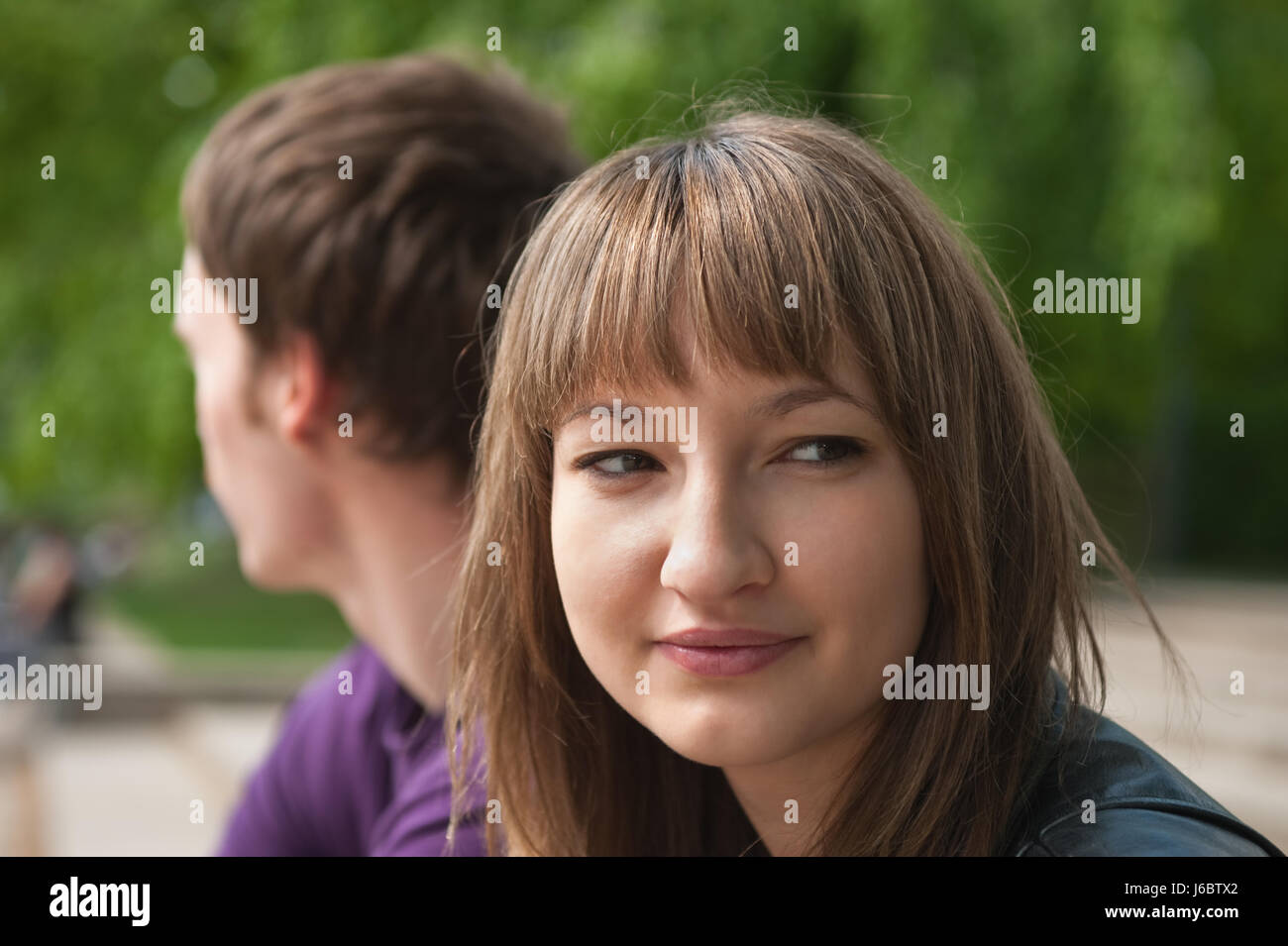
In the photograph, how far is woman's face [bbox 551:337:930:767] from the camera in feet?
3.95

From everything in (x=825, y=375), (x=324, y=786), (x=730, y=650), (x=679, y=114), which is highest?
(x=679, y=114)

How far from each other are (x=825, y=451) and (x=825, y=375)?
67 mm

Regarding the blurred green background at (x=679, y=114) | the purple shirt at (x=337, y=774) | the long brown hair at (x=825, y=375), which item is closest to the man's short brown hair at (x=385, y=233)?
the purple shirt at (x=337, y=774)

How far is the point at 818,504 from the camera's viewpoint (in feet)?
3.96

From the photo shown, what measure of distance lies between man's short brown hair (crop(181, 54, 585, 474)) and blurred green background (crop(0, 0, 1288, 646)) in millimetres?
1849

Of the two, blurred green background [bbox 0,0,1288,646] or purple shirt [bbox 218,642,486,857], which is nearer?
purple shirt [bbox 218,642,486,857]

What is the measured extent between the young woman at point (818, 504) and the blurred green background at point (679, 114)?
2.60m

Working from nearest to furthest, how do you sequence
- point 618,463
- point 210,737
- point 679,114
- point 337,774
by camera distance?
point 618,463, point 337,774, point 679,114, point 210,737

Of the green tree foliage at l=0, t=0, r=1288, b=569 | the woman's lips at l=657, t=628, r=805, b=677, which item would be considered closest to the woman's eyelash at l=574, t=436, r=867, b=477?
the woman's lips at l=657, t=628, r=805, b=677

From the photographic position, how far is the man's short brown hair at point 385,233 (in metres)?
2.06

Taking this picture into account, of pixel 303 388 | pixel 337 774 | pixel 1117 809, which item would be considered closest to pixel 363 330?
pixel 303 388

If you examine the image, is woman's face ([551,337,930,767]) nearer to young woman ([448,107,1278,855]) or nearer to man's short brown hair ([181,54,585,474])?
young woman ([448,107,1278,855])

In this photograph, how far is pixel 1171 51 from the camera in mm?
7207

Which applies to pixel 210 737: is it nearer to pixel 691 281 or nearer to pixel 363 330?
pixel 363 330
